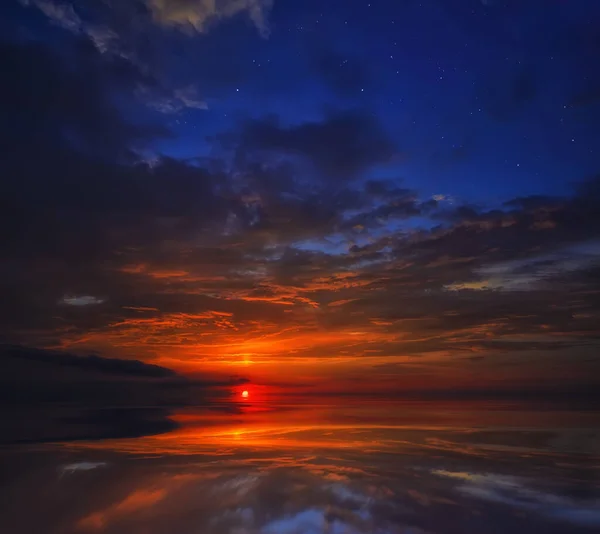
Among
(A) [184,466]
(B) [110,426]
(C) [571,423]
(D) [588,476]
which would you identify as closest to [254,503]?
(A) [184,466]

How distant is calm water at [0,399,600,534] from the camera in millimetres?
7488

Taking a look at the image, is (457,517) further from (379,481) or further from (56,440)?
(56,440)

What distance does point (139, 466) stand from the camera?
38.2 ft

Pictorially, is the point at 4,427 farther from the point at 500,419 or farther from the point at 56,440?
the point at 500,419

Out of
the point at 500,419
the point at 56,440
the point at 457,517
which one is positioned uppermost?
the point at 500,419

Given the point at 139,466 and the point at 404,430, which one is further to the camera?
the point at 404,430

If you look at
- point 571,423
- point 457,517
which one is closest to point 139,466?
point 457,517

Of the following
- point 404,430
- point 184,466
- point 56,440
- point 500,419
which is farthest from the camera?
point 500,419

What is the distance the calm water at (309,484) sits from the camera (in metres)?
7.49

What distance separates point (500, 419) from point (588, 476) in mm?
11932

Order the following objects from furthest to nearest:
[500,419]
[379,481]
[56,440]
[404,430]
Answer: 1. [500,419]
2. [404,430]
3. [56,440]
4. [379,481]

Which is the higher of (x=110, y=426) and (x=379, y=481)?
(x=110, y=426)

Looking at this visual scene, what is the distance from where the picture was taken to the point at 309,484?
9773 millimetres

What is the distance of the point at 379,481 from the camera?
9.97m
